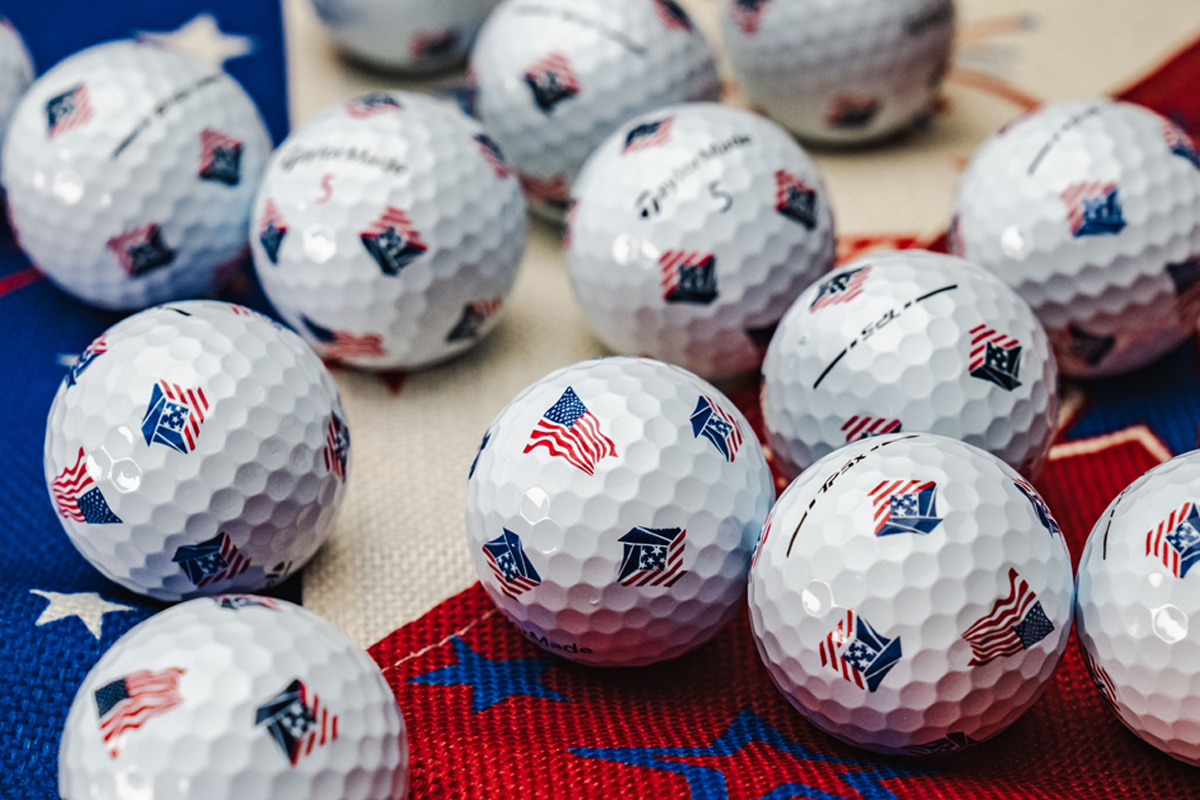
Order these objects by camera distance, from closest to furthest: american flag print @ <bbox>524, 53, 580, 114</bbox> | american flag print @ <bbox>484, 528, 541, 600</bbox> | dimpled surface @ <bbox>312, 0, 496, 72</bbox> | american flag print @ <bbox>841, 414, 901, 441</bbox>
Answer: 1. american flag print @ <bbox>484, 528, 541, 600</bbox>
2. american flag print @ <bbox>841, 414, 901, 441</bbox>
3. american flag print @ <bbox>524, 53, 580, 114</bbox>
4. dimpled surface @ <bbox>312, 0, 496, 72</bbox>

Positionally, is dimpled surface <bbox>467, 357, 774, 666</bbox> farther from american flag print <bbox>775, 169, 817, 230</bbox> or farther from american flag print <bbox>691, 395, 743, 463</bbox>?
american flag print <bbox>775, 169, 817, 230</bbox>

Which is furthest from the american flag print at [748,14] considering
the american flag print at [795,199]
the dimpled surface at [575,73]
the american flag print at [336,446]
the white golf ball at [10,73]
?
the white golf ball at [10,73]

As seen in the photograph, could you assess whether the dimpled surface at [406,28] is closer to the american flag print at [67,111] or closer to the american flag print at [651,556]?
the american flag print at [67,111]

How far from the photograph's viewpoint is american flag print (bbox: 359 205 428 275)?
1.31 meters

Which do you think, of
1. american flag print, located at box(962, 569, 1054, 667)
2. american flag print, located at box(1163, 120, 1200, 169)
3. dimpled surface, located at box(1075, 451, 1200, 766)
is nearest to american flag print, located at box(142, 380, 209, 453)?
american flag print, located at box(962, 569, 1054, 667)

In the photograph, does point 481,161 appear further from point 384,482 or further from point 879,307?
point 879,307

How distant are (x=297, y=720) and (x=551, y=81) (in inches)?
38.3

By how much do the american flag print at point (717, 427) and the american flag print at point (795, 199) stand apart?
1.12 feet

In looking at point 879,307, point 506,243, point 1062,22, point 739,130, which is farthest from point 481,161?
point 1062,22

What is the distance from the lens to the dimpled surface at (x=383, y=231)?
4.32 feet

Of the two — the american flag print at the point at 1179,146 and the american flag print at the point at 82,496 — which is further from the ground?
the american flag print at the point at 1179,146

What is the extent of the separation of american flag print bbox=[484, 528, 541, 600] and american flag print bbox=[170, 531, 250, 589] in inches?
9.9

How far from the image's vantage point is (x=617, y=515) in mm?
996

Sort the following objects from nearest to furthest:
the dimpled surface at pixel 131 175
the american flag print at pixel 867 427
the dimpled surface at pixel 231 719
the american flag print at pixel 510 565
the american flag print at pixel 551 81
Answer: the dimpled surface at pixel 231 719 < the american flag print at pixel 510 565 < the american flag print at pixel 867 427 < the dimpled surface at pixel 131 175 < the american flag print at pixel 551 81
